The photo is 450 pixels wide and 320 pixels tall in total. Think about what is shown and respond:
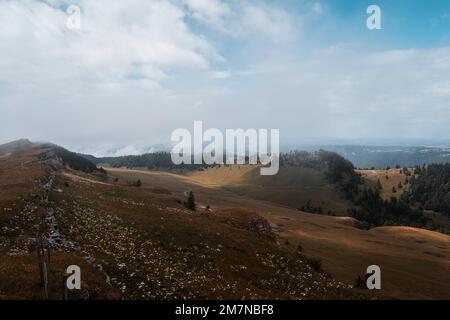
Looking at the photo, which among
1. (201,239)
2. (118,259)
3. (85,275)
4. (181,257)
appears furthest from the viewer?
(201,239)

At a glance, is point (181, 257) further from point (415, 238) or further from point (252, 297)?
point (415, 238)

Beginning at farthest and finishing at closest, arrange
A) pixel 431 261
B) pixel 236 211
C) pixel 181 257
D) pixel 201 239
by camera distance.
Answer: pixel 431 261
pixel 236 211
pixel 201 239
pixel 181 257

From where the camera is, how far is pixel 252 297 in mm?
28578

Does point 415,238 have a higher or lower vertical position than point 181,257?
lower

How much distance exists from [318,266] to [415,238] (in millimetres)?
105095

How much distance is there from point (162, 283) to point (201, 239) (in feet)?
51.1

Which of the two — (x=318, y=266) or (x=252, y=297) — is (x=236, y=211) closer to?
(x=318, y=266)

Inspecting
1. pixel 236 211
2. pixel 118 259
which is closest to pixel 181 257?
pixel 118 259

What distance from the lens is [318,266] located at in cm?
4653
